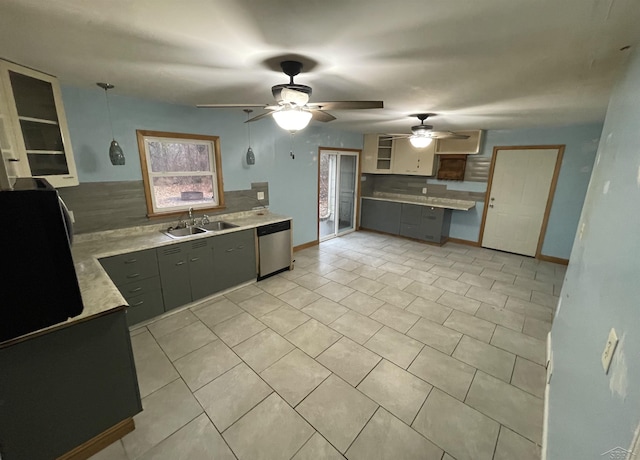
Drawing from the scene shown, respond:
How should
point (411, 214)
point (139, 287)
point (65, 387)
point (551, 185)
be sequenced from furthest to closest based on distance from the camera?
point (411, 214)
point (551, 185)
point (139, 287)
point (65, 387)

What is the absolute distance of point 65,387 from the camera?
1.40 m

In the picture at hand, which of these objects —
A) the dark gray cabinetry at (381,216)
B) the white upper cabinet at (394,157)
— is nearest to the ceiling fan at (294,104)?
the white upper cabinet at (394,157)

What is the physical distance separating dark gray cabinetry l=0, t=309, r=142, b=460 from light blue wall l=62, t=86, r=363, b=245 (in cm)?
193

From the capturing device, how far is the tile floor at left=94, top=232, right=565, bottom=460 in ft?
5.32

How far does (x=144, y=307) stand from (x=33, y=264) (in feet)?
6.34

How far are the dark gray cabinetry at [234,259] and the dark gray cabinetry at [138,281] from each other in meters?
0.66

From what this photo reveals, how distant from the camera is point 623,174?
4.01ft

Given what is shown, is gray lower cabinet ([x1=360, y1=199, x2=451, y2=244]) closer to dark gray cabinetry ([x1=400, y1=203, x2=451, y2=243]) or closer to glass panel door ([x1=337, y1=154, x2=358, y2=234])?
dark gray cabinetry ([x1=400, y1=203, x2=451, y2=243])

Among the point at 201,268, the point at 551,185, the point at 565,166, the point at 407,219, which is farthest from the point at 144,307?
the point at 565,166

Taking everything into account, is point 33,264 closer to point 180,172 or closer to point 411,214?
point 180,172

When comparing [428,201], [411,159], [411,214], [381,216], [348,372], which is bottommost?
[348,372]

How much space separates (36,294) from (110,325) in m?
0.58

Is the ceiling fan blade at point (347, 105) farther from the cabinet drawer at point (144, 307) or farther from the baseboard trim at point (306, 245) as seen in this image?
the baseboard trim at point (306, 245)

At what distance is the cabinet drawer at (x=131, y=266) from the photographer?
239 cm
